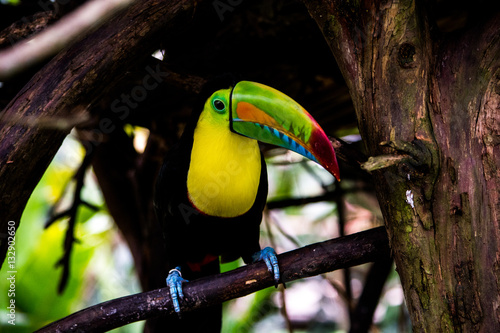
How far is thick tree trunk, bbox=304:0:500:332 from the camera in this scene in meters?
1.70

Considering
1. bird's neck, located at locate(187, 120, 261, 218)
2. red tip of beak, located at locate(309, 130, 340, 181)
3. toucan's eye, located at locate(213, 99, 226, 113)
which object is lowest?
red tip of beak, located at locate(309, 130, 340, 181)

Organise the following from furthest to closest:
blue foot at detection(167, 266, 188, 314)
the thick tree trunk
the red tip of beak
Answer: blue foot at detection(167, 266, 188, 314) < the red tip of beak < the thick tree trunk

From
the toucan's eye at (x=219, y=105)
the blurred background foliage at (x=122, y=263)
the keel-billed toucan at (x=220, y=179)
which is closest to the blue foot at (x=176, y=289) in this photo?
the keel-billed toucan at (x=220, y=179)

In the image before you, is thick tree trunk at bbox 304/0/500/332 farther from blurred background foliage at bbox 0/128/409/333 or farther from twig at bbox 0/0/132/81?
blurred background foliage at bbox 0/128/409/333

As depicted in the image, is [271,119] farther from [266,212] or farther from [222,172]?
[266,212]

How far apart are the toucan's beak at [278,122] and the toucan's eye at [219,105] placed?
61 millimetres

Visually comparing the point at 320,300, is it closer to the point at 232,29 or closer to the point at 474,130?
the point at 232,29

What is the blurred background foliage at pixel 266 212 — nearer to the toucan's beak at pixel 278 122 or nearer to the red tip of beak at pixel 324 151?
the toucan's beak at pixel 278 122

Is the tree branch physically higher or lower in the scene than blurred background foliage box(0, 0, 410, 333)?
lower

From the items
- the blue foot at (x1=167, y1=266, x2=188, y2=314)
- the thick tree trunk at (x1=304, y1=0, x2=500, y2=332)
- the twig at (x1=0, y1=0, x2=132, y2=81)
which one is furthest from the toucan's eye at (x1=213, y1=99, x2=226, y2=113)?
the twig at (x1=0, y1=0, x2=132, y2=81)

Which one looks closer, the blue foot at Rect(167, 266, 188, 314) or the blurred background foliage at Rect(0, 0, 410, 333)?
the blue foot at Rect(167, 266, 188, 314)

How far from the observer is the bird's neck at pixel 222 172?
A: 2.56 m

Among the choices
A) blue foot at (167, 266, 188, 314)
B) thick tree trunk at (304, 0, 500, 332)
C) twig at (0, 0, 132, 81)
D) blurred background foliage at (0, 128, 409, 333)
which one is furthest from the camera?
blurred background foliage at (0, 128, 409, 333)

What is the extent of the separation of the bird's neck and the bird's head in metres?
0.09
